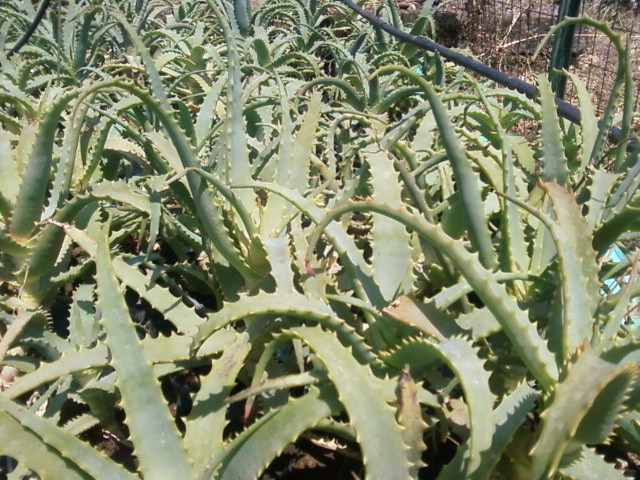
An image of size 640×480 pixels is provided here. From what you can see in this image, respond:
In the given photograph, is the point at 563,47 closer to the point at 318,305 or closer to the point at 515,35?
the point at 318,305

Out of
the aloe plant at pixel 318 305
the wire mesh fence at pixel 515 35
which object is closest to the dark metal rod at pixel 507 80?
the aloe plant at pixel 318 305

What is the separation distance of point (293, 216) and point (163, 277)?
10.3 inches

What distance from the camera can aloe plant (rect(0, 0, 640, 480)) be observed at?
24.7 inches

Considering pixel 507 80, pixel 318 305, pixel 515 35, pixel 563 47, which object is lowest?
pixel 318 305

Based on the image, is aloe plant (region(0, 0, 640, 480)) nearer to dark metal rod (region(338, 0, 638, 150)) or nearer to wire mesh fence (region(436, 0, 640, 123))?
dark metal rod (region(338, 0, 638, 150))

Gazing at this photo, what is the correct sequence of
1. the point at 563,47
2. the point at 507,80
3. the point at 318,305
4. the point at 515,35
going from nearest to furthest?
the point at 318,305
the point at 507,80
the point at 563,47
the point at 515,35

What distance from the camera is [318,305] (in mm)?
737

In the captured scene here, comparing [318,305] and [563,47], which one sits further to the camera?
[563,47]

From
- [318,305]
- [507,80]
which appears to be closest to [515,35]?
[507,80]

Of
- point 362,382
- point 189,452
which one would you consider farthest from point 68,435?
point 362,382

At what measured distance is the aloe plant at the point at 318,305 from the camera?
63 cm

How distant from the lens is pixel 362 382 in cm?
64

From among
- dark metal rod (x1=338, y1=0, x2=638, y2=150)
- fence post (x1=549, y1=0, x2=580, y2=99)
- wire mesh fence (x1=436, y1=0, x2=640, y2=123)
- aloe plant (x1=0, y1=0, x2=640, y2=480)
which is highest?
wire mesh fence (x1=436, y1=0, x2=640, y2=123)

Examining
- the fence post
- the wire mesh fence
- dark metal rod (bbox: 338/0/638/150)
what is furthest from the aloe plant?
the wire mesh fence
